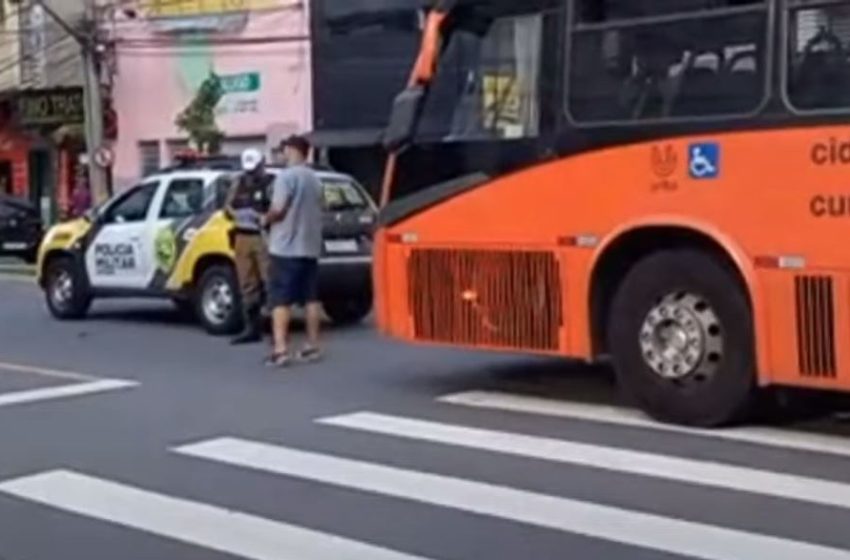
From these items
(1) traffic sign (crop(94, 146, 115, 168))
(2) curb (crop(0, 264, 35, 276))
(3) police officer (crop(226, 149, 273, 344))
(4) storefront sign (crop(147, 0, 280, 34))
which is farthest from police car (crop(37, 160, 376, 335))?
(4) storefront sign (crop(147, 0, 280, 34))

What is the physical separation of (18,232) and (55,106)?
5.75m

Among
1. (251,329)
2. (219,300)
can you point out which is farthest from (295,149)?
(219,300)

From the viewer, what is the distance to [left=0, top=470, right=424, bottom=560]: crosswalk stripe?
7.45m

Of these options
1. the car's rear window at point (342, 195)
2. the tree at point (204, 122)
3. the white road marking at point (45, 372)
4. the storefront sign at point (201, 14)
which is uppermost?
the storefront sign at point (201, 14)

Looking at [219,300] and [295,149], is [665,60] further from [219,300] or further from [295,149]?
[219,300]

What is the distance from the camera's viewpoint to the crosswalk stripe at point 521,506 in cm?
732

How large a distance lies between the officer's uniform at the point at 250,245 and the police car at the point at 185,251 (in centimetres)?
Answer: 37

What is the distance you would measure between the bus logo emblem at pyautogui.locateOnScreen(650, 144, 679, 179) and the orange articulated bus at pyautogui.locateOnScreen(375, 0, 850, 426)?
13 millimetres

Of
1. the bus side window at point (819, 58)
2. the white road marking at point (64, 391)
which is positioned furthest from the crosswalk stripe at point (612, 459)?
the white road marking at point (64, 391)

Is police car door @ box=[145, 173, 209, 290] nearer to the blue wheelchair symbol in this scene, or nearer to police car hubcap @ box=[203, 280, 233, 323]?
police car hubcap @ box=[203, 280, 233, 323]

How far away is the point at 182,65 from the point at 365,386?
2184 cm

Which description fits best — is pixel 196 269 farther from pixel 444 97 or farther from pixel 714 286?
pixel 714 286

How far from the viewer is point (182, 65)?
33.5m

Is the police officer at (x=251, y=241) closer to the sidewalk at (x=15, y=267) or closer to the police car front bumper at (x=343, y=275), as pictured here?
the police car front bumper at (x=343, y=275)
